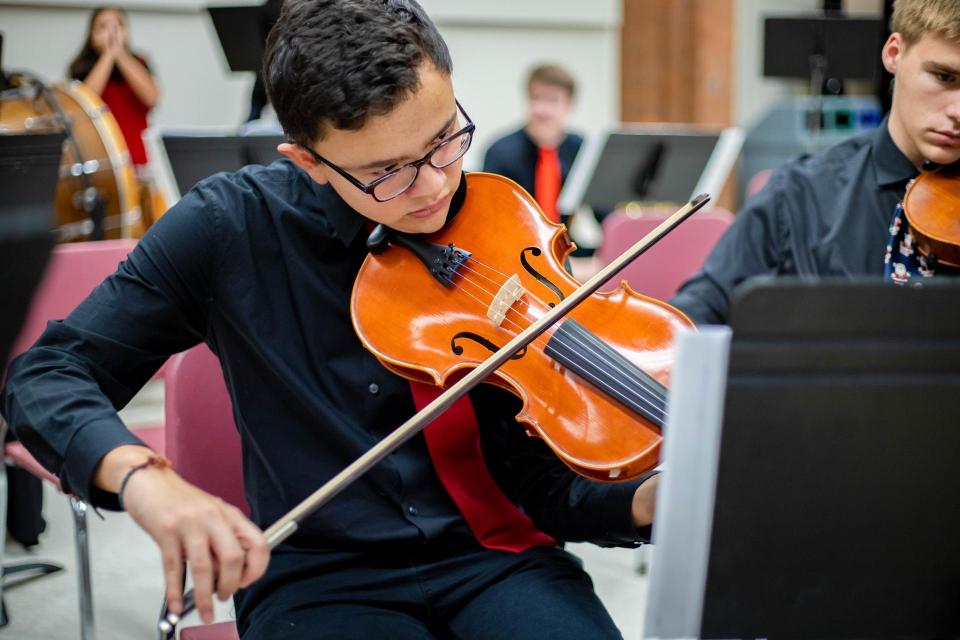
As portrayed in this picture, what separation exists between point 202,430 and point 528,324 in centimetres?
56

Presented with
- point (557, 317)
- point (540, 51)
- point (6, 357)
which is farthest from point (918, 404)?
point (540, 51)

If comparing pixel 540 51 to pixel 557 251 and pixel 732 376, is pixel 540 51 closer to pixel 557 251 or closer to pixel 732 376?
pixel 557 251

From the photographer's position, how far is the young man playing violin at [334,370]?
3.43 feet

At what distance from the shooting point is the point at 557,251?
4.01 feet

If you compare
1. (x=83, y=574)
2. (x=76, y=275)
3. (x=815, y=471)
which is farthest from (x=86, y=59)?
(x=815, y=471)

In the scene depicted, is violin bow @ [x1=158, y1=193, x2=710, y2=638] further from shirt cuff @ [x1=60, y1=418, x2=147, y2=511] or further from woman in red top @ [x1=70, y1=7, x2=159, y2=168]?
woman in red top @ [x1=70, y1=7, x2=159, y2=168]

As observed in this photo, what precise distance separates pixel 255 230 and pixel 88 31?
4135 mm

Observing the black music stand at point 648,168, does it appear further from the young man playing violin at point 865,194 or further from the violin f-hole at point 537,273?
the violin f-hole at point 537,273

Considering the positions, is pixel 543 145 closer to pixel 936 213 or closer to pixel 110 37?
pixel 110 37

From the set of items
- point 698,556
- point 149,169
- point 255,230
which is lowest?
point 149,169

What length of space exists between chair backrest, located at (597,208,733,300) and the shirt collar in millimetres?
1011

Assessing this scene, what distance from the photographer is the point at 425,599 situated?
111 centimetres

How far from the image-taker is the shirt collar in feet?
4.82

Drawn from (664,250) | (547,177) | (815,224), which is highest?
(815,224)
